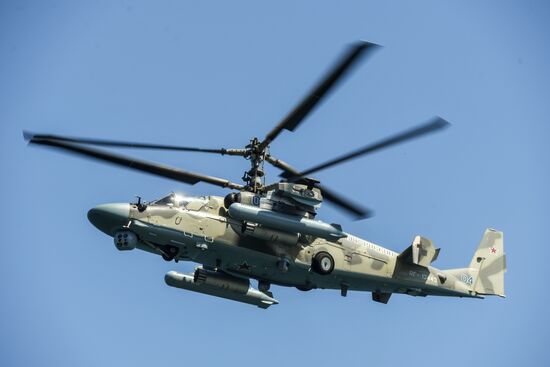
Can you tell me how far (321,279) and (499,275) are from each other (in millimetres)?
7416

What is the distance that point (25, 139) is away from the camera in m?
16.8

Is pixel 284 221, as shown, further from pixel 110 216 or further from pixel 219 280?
pixel 110 216

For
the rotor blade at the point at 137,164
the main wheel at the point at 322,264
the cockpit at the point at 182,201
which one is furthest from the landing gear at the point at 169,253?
the main wheel at the point at 322,264

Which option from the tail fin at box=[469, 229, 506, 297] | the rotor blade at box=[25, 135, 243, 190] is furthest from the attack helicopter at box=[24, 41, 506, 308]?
the tail fin at box=[469, 229, 506, 297]

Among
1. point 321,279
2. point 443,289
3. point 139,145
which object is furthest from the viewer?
point 443,289

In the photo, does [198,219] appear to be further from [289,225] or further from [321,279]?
[321,279]

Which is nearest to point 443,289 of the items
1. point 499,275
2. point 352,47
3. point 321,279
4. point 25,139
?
point 499,275

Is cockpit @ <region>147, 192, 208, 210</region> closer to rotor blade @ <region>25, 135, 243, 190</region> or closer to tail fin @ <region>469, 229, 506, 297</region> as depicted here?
rotor blade @ <region>25, 135, 243, 190</region>

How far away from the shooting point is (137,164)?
58.6 feet

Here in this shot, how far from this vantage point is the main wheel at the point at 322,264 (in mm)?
20797

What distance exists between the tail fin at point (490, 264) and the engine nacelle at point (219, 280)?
864 cm

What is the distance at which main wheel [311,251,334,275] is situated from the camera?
20.8 m

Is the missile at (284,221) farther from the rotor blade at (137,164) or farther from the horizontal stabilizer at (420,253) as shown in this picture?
the horizontal stabilizer at (420,253)

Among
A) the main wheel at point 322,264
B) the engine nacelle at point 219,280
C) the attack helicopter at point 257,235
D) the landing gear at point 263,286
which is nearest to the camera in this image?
the attack helicopter at point 257,235
